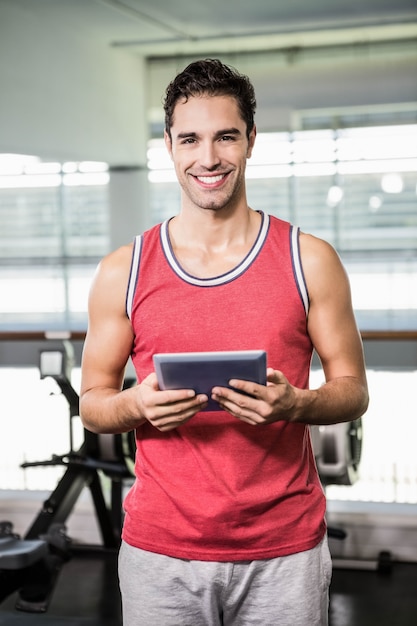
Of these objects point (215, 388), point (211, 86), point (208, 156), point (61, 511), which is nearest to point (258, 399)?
point (215, 388)

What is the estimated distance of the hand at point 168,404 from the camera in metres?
1.16

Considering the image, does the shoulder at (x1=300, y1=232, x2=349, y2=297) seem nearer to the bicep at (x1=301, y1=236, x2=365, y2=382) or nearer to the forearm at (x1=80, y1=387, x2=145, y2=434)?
the bicep at (x1=301, y1=236, x2=365, y2=382)

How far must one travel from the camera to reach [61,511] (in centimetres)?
346

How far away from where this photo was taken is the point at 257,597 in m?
1.29

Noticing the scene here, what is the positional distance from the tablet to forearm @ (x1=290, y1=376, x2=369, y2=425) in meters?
0.11

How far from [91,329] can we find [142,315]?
0.11 meters

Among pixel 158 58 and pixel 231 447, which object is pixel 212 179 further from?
pixel 158 58

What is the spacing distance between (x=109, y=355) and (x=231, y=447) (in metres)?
0.26

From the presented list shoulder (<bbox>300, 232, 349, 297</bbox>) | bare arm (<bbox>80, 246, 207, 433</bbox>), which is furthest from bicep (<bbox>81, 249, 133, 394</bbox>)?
shoulder (<bbox>300, 232, 349, 297</bbox>)

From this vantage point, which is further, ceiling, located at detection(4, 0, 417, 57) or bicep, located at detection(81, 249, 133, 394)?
ceiling, located at detection(4, 0, 417, 57)

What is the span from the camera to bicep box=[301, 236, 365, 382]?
1.31 metres

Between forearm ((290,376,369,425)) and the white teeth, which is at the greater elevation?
the white teeth

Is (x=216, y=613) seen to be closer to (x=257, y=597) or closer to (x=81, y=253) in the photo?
(x=257, y=597)

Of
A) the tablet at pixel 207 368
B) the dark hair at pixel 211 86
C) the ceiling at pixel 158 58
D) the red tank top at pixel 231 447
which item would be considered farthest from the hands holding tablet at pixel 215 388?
the ceiling at pixel 158 58
